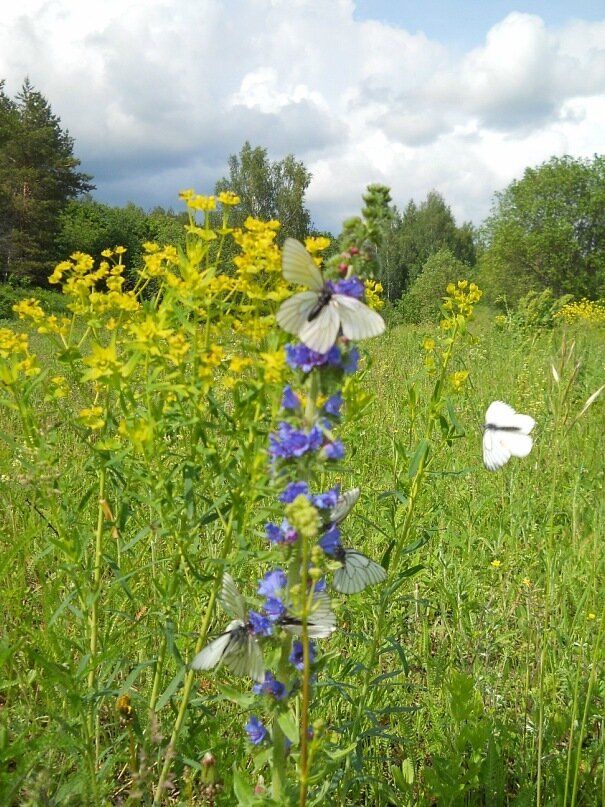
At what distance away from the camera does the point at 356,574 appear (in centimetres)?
176

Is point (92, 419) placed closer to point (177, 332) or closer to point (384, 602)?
point (177, 332)

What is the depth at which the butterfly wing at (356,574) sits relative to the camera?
1.72 meters

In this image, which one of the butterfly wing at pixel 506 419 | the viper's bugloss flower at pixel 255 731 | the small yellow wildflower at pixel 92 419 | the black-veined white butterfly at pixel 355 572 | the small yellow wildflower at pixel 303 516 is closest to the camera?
the small yellow wildflower at pixel 303 516

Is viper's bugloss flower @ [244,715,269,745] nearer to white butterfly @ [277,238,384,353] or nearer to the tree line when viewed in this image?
white butterfly @ [277,238,384,353]

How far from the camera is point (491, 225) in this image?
3956cm

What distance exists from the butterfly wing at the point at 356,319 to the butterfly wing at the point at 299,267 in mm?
70

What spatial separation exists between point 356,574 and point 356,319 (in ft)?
2.56

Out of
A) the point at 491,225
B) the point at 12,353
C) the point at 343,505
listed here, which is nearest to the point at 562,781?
the point at 343,505

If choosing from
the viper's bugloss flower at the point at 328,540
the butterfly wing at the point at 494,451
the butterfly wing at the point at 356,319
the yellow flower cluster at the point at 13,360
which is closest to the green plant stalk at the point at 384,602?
the butterfly wing at the point at 494,451

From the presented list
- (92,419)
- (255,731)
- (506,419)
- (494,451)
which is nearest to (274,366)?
(92,419)

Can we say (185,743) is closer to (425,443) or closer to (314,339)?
(425,443)

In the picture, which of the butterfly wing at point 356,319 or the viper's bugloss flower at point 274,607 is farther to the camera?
the viper's bugloss flower at point 274,607

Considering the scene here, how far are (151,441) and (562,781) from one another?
1.72 meters

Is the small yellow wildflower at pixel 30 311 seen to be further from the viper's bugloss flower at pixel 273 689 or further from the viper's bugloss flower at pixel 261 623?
the viper's bugloss flower at pixel 273 689
